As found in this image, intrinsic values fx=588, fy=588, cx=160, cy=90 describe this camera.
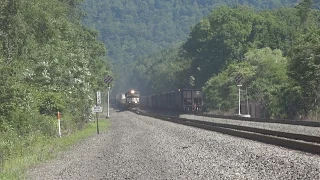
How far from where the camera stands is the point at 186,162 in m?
18.2

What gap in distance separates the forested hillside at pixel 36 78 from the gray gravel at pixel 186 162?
174 inches

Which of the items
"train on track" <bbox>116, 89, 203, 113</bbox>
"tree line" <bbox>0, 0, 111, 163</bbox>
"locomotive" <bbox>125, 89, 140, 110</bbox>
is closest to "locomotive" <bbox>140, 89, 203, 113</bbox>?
"train on track" <bbox>116, 89, 203, 113</bbox>

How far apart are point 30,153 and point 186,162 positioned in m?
10.4

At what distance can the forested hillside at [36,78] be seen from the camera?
30.3m

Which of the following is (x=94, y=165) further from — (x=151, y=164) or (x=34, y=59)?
(x=34, y=59)

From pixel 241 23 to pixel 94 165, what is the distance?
88.7 metres

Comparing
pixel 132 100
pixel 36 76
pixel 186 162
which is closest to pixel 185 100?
pixel 132 100

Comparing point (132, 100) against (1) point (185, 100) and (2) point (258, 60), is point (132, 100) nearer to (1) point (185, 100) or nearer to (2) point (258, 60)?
(1) point (185, 100)

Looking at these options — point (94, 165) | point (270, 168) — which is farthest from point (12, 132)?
point (270, 168)

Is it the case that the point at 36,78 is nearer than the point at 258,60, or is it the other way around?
the point at 36,78

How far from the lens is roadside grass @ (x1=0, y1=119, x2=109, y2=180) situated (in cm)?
1981

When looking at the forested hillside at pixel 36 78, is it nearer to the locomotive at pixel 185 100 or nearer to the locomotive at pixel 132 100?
the locomotive at pixel 185 100

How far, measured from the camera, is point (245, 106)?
208 feet

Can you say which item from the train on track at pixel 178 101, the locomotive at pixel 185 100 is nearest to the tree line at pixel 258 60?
the locomotive at pixel 185 100
